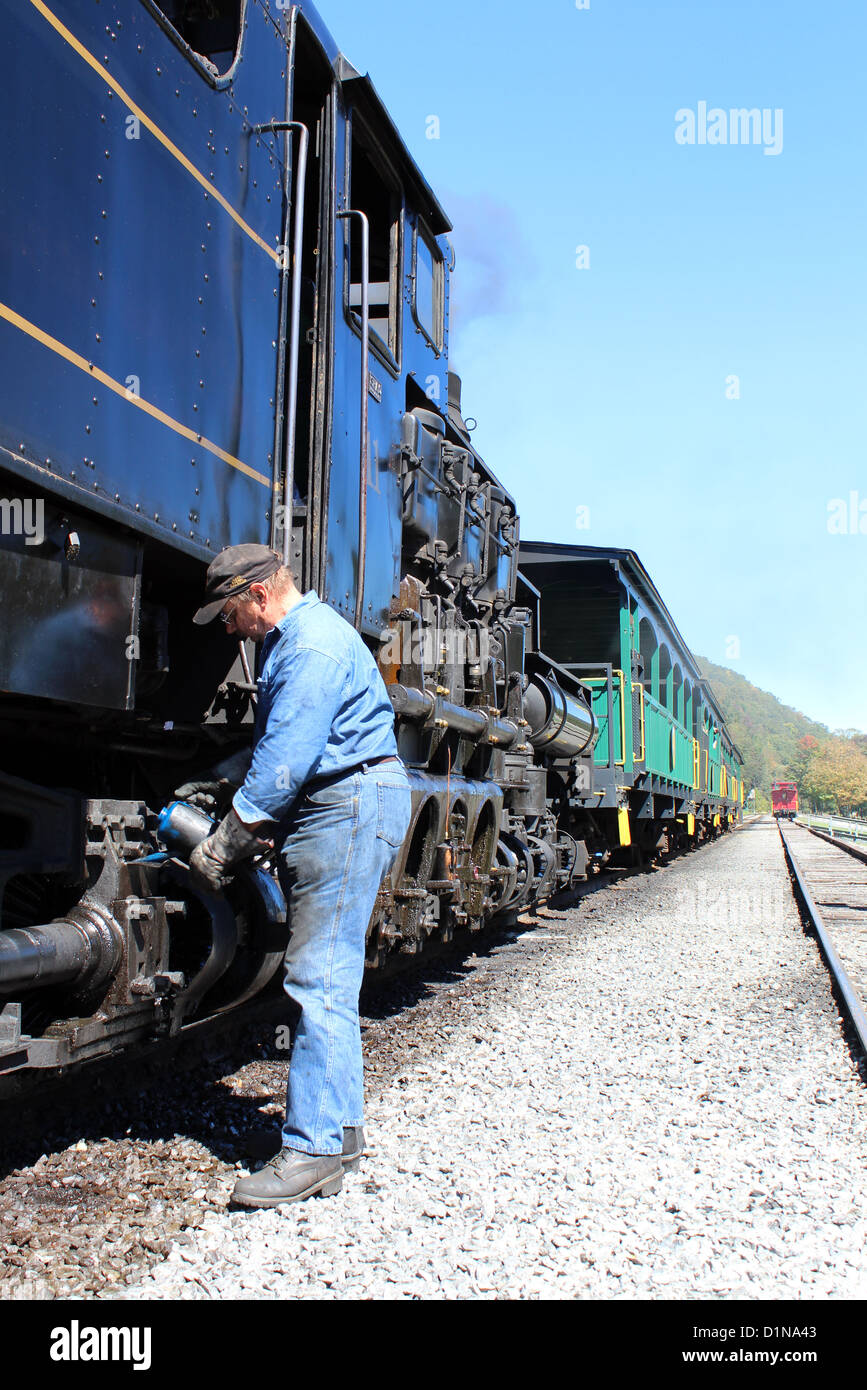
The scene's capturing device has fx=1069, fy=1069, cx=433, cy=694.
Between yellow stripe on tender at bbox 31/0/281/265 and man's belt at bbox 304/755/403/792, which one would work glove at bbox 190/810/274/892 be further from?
yellow stripe on tender at bbox 31/0/281/265

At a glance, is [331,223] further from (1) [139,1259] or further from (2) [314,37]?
(1) [139,1259]

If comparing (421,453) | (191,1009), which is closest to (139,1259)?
(191,1009)

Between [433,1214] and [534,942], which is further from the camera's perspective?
[534,942]

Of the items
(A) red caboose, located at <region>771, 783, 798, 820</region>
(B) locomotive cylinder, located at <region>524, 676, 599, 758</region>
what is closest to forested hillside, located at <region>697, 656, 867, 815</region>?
(A) red caboose, located at <region>771, 783, 798, 820</region>

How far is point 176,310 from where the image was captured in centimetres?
307

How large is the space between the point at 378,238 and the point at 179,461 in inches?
116

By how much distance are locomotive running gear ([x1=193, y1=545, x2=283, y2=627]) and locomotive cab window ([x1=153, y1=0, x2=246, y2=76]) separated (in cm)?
173

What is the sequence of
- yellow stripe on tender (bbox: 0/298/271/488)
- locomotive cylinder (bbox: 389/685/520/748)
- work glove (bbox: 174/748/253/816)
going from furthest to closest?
locomotive cylinder (bbox: 389/685/520/748) → work glove (bbox: 174/748/253/816) → yellow stripe on tender (bbox: 0/298/271/488)

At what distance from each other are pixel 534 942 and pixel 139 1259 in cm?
602

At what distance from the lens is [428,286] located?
19.6 ft

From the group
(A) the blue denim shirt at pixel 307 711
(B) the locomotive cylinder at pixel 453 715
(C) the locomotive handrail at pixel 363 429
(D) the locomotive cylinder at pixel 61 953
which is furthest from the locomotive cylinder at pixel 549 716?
(D) the locomotive cylinder at pixel 61 953

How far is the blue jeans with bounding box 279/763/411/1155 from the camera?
292 centimetres

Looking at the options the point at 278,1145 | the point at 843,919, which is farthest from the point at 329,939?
the point at 843,919

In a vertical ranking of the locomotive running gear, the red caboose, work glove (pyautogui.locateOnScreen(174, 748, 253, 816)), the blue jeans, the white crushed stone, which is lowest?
the red caboose
